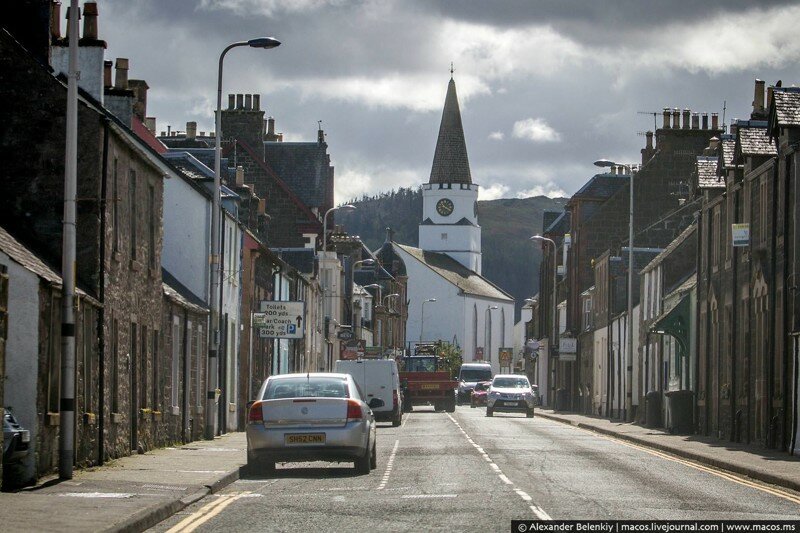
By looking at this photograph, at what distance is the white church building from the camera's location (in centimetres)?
17125

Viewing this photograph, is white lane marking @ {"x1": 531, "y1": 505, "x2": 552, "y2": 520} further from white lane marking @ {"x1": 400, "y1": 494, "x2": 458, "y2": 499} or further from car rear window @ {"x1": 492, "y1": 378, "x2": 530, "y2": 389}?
car rear window @ {"x1": 492, "y1": 378, "x2": 530, "y2": 389}

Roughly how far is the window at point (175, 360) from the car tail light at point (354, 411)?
9629 millimetres

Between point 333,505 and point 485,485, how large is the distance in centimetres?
361

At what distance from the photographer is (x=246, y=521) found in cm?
1569

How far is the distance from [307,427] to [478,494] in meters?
4.51

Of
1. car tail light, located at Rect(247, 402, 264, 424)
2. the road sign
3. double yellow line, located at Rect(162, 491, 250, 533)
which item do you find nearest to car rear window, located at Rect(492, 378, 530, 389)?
the road sign

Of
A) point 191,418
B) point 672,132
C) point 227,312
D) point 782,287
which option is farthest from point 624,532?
point 672,132

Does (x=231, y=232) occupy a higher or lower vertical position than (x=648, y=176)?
lower

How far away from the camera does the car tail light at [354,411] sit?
2278cm

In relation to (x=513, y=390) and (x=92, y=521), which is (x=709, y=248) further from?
(x=92, y=521)

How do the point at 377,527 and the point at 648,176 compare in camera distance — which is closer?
the point at 377,527

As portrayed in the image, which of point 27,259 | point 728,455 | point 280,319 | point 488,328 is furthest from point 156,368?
point 488,328

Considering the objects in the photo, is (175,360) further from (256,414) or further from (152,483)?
(152,483)

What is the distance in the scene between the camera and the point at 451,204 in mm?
194375
